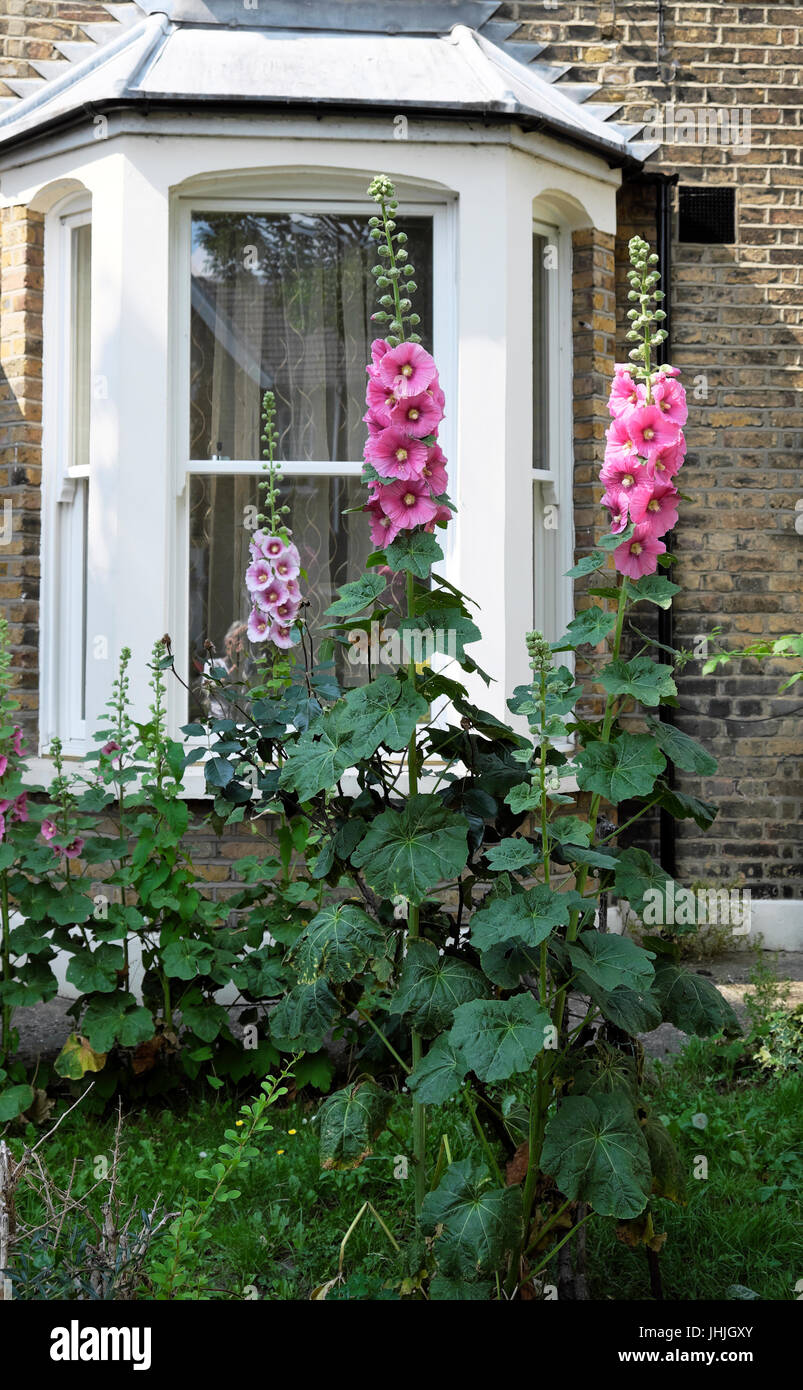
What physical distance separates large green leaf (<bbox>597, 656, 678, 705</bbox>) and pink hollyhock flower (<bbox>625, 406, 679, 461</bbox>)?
35 centimetres

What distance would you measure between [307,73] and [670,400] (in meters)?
3.29

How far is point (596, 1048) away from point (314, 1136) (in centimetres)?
127

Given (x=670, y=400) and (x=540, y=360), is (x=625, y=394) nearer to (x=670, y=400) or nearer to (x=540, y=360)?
(x=670, y=400)

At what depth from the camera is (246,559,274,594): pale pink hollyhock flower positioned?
3.40 meters

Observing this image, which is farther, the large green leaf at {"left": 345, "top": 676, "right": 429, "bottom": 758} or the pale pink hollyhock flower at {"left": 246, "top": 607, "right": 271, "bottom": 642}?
the pale pink hollyhock flower at {"left": 246, "top": 607, "right": 271, "bottom": 642}

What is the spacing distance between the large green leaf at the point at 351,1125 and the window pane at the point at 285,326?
3150 mm

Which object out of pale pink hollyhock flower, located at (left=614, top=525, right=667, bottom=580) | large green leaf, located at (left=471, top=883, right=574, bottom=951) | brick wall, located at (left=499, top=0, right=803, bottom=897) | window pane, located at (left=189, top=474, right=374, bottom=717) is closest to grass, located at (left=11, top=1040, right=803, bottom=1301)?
large green leaf, located at (left=471, top=883, right=574, bottom=951)

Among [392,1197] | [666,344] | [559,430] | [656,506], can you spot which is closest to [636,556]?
[656,506]

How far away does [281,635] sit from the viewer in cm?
345

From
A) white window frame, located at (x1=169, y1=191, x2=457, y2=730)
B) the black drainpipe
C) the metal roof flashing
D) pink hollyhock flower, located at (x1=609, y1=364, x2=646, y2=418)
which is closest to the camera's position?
pink hollyhock flower, located at (x1=609, y1=364, x2=646, y2=418)

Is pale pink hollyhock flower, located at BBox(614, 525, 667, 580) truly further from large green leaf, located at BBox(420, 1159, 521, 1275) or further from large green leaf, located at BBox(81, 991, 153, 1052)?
large green leaf, located at BBox(81, 991, 153, 1052)

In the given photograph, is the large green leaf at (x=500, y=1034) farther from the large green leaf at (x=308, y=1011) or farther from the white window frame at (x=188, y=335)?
the white window frame at (x=188, y=335)

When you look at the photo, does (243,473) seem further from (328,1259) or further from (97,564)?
(328,1259)

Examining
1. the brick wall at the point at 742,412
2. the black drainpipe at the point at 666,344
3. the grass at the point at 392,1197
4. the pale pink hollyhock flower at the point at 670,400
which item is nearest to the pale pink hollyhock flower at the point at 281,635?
the grass at the point at 392,1197
